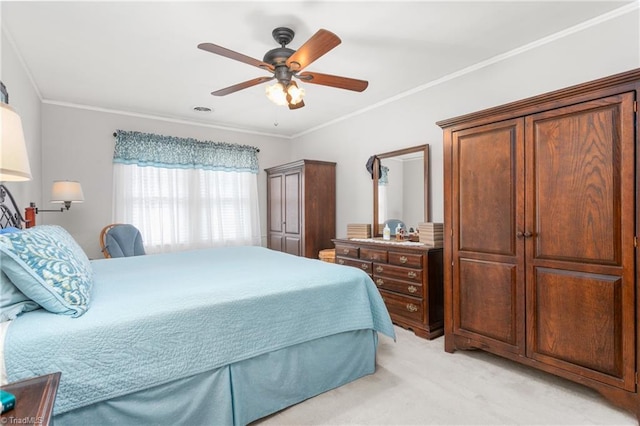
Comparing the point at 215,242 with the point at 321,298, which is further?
the point at 215,242

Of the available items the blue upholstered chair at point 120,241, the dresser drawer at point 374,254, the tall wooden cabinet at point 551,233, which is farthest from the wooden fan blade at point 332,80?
the blue upholstered chair at point 120,241

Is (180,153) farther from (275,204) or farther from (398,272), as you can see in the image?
(398,272)

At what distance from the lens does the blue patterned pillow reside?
1292mm

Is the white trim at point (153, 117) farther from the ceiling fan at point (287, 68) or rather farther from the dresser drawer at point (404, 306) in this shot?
the dresser drawer at point (404, 306)

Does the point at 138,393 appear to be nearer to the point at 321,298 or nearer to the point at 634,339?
the point at 321,298

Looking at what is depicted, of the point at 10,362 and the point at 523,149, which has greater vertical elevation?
the point at 523,149

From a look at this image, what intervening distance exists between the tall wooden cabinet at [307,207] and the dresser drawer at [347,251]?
793mm

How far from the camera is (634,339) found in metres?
1.77

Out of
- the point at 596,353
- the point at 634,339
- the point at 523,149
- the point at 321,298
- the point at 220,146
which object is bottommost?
the point at 596,353

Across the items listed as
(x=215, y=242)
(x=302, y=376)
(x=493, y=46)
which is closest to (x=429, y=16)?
(x=493, y=46)

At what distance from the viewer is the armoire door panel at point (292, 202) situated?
468 cm

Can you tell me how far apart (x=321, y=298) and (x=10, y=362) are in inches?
55.3

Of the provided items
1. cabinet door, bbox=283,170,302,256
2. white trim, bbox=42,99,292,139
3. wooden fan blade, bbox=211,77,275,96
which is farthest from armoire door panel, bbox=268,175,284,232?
wooden fan blade, bbox=211,77,275,96

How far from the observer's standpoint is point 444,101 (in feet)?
10.9
